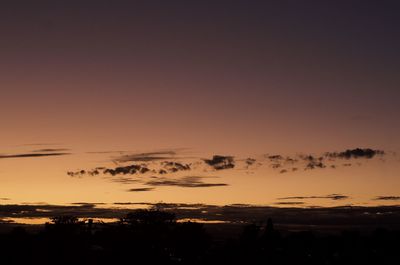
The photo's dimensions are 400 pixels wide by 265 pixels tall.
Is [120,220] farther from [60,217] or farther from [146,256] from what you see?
[146,256]

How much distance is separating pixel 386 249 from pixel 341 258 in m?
27.4

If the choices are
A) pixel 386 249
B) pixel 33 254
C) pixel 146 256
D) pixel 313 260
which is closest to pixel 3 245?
pixel 33 254

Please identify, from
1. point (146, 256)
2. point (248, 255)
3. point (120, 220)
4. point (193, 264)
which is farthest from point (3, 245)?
point (120, 220)

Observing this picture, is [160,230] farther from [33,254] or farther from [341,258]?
[33,254]

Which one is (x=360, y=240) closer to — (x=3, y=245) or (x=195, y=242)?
(x=195, y=242)

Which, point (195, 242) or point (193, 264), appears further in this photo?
point (195, 242)

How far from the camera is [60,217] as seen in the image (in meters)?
140

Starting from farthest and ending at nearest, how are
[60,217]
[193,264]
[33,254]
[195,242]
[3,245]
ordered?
1. [60,217]
2. [195,242]
3. [193,264]
4. [3,245]
5. [33,254]

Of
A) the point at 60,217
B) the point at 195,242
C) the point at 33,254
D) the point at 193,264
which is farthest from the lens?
the point at 60,217

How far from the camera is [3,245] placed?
285 feet

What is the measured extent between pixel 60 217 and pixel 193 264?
50.8 meters

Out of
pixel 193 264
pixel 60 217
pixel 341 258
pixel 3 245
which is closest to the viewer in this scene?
A: pixel 3 245

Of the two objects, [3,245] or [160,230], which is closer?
[3,245]

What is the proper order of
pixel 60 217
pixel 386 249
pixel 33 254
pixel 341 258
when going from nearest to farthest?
pixel 33 254, pixel 341 258, pixel 386 249, pixel 60 217
